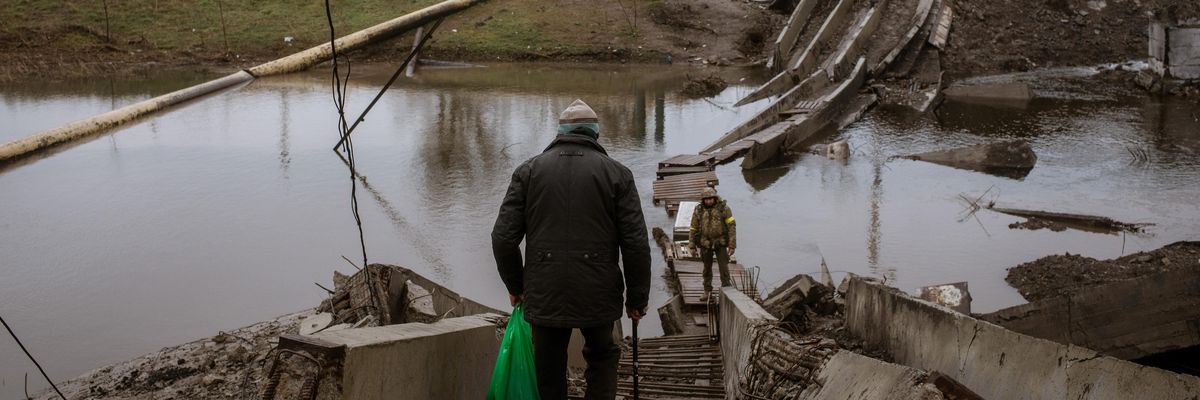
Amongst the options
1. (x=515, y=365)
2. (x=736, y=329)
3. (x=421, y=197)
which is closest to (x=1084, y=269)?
(x=736, y=329)

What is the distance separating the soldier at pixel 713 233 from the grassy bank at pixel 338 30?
70.5 feet

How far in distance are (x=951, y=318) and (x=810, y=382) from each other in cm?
92

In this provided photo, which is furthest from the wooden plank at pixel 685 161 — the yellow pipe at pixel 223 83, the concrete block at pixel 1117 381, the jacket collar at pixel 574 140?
the concrete block at pixel 1117 381

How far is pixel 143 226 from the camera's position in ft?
46.4

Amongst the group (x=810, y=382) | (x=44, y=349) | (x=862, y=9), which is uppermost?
(x=862, y=9)

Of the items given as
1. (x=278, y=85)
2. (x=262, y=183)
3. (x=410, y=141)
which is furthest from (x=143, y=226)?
(x=278, y=85)

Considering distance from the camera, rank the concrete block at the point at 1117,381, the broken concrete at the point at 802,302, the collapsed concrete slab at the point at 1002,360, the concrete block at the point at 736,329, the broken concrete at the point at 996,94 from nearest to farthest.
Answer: the concrete block at the point at 1117,381, the collapsed concrete slab at the point at 1002,360, the concrete block at the point at 736,329, the broken concrete at the point at 802,302, the broken concrete at the point at 996,94

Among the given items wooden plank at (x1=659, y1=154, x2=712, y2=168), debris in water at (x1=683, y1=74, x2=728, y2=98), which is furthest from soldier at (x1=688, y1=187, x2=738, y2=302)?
debris in water at (x1=683, y1=74, x2=728, y2=98)

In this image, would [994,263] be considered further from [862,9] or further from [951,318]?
[862,9]

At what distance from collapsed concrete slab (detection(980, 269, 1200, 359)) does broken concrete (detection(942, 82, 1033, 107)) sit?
18.8 m

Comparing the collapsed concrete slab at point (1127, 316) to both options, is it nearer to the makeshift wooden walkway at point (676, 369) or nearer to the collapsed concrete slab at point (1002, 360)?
the collapsed concrete slab at point (1002, 360)

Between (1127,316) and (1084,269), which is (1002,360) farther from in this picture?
(1084,269)

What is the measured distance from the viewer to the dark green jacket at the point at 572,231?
4.28 m

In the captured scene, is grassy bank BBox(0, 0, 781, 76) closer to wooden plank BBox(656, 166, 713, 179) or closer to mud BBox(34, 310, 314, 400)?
wooden plank BBox(656, 166, 713, 179)
